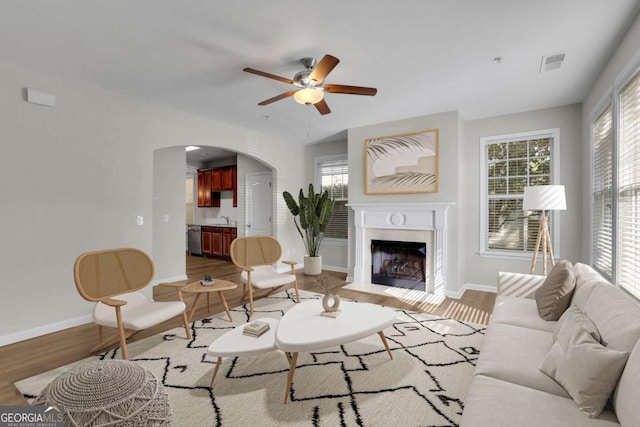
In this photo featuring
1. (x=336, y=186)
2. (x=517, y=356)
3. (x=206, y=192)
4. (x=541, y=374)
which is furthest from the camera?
(x=206, y=192)

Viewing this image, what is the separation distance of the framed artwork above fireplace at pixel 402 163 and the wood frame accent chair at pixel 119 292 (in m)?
3.29

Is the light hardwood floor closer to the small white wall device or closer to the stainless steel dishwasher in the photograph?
the small white wall device

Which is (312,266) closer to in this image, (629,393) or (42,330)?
(42,330)

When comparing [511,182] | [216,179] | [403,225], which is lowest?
[403,225]

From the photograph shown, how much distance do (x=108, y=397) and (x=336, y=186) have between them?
17.1ft

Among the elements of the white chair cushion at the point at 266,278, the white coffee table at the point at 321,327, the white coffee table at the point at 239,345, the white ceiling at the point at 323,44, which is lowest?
the white coffee table at the point at 239,345

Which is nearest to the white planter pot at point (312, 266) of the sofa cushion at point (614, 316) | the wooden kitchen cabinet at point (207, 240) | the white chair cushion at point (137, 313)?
the white chair cushion at point (137, 313)

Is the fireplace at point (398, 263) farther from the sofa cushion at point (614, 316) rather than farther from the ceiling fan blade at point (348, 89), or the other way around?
the sofa cushion at point (614, 316)

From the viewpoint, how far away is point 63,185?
3184 millimetres

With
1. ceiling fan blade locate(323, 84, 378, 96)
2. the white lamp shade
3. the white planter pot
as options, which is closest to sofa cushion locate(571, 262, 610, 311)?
the white lamp shade

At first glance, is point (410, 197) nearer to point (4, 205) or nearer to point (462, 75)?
point (462, 75)

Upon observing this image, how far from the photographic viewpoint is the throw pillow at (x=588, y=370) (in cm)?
119

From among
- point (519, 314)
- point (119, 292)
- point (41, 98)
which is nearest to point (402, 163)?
point (519, 314)

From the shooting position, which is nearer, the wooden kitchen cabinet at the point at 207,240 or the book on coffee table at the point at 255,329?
the book on coffee table at the point at 255,329
